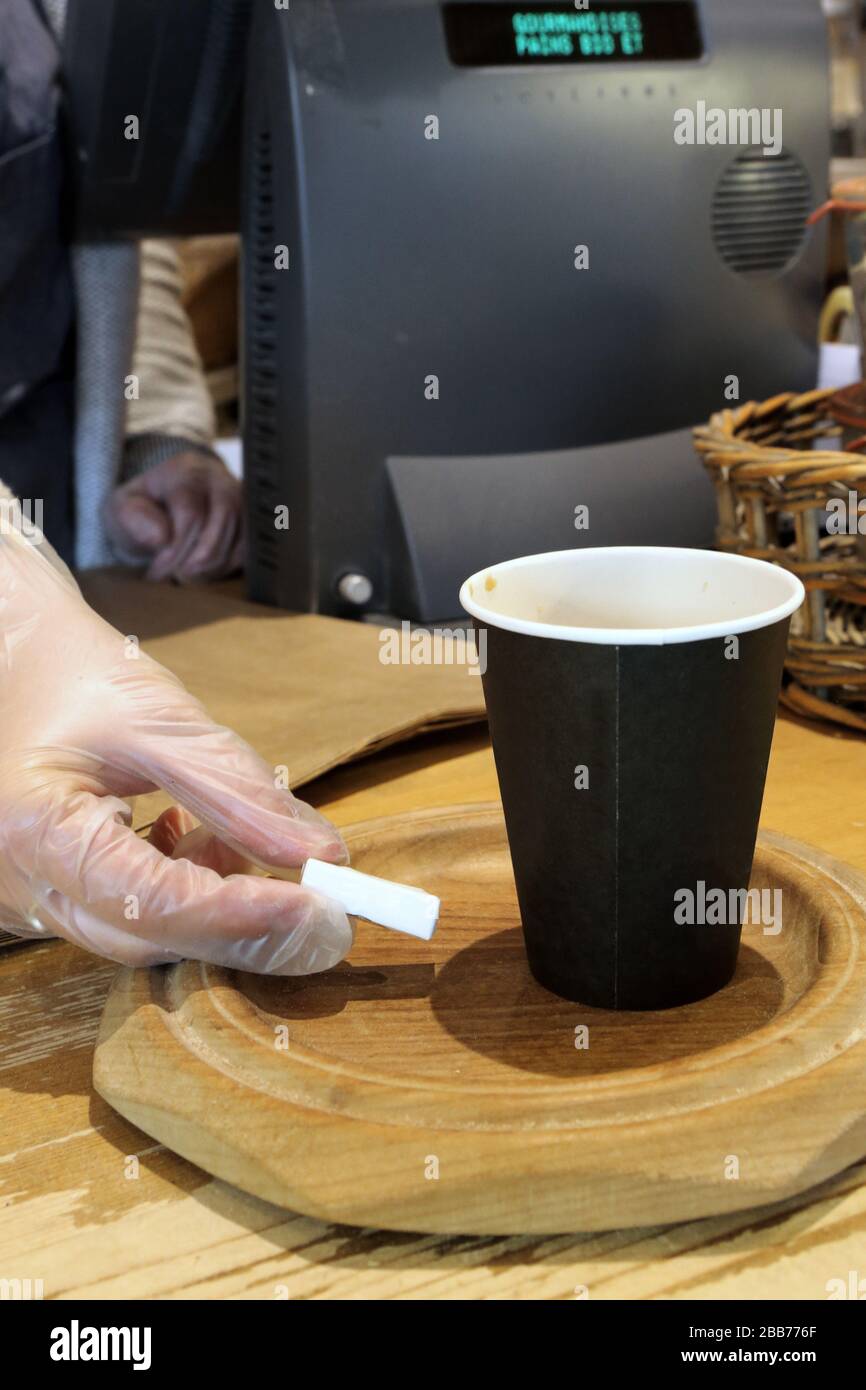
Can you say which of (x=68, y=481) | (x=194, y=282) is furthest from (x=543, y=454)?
(x=194, y=282)

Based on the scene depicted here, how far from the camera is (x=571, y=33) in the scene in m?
1.05

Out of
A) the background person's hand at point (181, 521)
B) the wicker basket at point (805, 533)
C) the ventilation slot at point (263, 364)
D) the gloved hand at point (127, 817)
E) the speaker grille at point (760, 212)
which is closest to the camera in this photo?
the gloved hand at point (127, 817)

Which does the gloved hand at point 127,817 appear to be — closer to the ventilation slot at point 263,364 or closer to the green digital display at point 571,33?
the ventilation slot at point 263,364

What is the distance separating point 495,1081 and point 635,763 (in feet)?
0.39

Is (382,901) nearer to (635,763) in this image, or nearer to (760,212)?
(635,763)

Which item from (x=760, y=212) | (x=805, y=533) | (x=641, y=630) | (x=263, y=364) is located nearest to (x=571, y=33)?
(x=760, y=212)

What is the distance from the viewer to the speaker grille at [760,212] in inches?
44.2

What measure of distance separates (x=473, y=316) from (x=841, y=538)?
1.02 ft

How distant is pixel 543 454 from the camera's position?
1.07 metres

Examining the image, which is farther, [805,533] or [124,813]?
[805,533]

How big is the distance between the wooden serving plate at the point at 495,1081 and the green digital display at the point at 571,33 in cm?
71

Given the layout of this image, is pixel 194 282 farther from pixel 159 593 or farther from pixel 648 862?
pixel 648 862

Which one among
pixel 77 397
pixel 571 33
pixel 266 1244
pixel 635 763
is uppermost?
pixel 571 33

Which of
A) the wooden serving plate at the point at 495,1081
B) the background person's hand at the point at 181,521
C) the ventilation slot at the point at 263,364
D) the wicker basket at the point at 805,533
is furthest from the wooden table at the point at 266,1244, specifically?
the background person's hand at the point at 181,521
